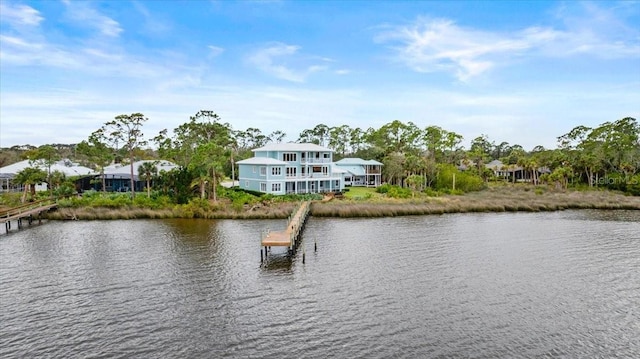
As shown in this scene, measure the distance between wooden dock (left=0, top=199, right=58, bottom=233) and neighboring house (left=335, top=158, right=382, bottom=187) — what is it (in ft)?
130

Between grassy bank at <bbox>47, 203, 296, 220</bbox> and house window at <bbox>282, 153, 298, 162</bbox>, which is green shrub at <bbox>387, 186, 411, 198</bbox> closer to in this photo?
house window at <bbox>282, 153, 298, 162</bbox>

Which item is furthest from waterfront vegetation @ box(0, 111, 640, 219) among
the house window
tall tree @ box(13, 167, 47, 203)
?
the house window

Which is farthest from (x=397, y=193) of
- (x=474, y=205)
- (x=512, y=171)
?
(x=512, y=171)

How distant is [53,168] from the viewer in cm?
5288

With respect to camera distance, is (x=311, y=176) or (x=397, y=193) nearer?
(x=397, y=193)

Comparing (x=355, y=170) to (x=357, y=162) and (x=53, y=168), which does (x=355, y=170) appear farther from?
(x=53, y=168)

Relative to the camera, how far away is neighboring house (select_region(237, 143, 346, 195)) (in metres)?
52.2

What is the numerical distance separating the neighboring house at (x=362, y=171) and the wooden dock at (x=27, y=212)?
3973 cm

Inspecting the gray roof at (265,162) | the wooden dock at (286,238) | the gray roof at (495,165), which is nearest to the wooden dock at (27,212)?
the gray roof at (265,162)

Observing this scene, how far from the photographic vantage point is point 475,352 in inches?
578

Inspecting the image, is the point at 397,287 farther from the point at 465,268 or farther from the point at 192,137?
the point at 192,137

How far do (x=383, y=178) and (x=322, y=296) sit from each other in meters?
52.6

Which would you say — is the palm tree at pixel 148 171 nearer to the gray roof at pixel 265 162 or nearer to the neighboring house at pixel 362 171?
the gray roof at pixel 265 162

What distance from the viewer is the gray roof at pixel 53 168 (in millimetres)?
49366
